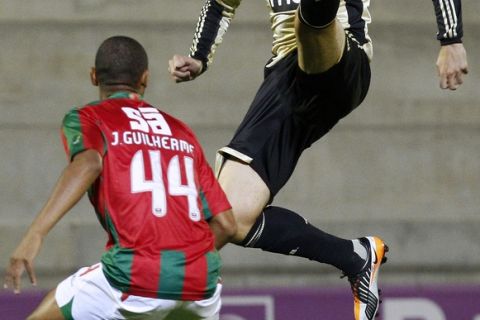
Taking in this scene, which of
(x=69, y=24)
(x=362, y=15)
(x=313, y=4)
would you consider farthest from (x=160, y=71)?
(x=313, y=4)

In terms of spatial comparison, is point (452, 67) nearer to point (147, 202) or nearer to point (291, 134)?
point (291, 134)

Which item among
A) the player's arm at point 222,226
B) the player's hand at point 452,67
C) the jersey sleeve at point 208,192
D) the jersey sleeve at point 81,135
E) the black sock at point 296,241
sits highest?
the player's hand at point 452,67

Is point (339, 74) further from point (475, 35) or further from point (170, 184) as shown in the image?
point (475, 35)

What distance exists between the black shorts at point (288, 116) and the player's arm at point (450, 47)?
41 centimetres

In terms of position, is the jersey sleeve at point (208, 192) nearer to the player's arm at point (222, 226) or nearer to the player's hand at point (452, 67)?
the player's arm at point (222, 226)

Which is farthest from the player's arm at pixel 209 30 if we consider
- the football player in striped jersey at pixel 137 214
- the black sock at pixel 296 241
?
the football player in striped jersey at pixel 137 214

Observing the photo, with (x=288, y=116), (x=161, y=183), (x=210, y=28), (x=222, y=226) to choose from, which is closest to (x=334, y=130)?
(x=210, y=28)

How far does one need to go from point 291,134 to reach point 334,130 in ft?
10.3

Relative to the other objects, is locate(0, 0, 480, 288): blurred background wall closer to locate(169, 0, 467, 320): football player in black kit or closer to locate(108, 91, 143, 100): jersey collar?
locate(169, 0, 467, 320): football player in black kit

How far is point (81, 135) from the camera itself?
318 cm

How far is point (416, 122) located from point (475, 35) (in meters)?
0.67

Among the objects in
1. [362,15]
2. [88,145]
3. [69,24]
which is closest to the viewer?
[88,145]

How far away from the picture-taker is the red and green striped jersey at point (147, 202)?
124 inches

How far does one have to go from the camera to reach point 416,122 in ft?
24.3
